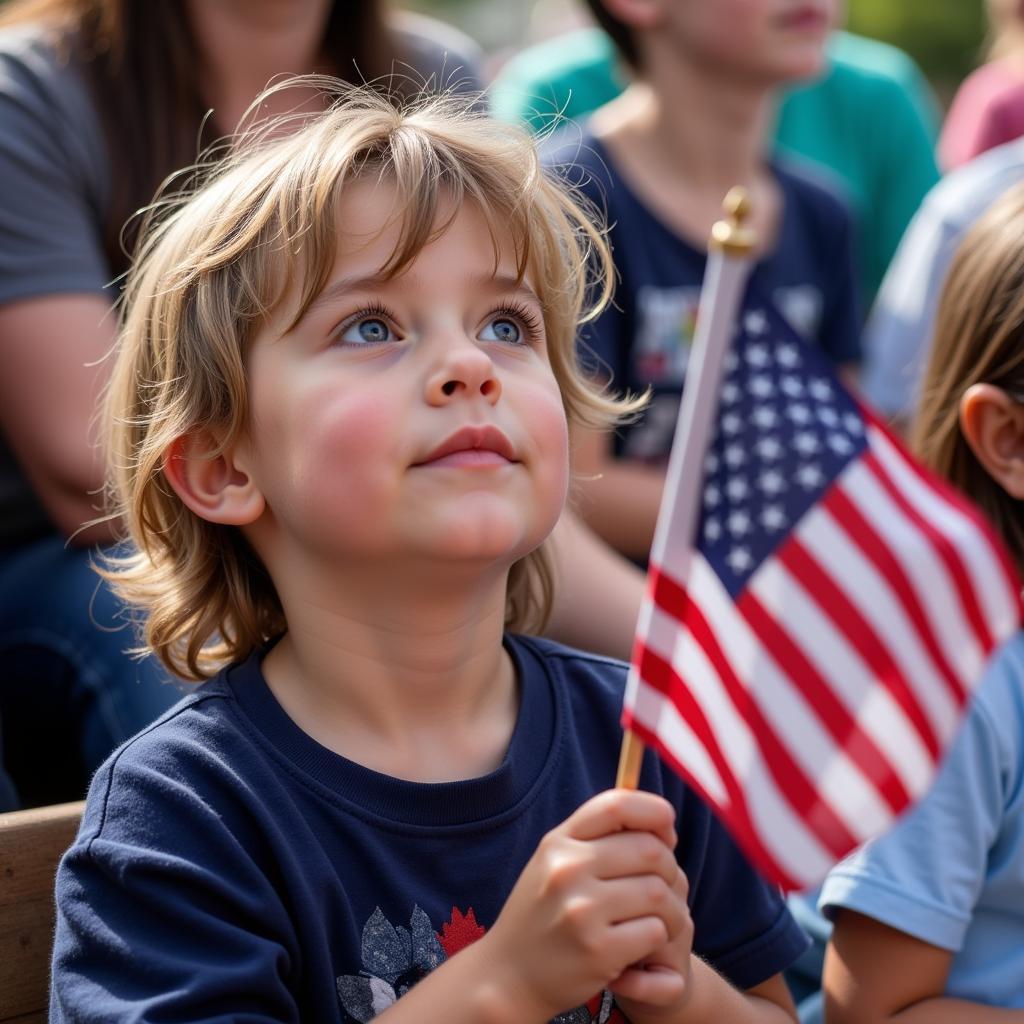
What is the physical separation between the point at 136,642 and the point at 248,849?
0.84 metres

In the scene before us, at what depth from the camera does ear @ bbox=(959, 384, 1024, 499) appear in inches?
77.0

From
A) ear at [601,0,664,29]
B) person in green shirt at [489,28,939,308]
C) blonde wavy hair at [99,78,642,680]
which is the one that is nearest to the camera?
blonde wavy hair at [99,78,642,680]

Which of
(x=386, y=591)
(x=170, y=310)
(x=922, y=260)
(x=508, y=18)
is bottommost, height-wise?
(x=508, y=18)

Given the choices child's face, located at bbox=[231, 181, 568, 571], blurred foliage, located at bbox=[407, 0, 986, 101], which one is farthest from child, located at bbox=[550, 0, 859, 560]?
blurred foliage, located at bbox=[407, 0, 986, 101]

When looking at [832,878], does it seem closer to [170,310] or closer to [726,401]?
[726,401]

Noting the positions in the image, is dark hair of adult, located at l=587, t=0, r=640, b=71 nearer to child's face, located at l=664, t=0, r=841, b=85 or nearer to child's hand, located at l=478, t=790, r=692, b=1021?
child's face, located at l=664, t=0, r=841, b=85

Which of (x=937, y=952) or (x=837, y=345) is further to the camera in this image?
(x=837, y=345)

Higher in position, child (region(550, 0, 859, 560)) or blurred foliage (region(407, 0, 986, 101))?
child (region(550, 0, 859, 560))

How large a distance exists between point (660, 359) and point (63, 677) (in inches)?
54.7

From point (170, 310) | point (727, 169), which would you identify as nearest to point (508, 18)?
point (727, 169)

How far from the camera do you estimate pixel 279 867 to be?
1.58 m

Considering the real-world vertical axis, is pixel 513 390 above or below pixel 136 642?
above

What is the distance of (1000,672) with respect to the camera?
1.88 m

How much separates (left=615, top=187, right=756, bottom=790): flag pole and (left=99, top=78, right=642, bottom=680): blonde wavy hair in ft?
1.39
